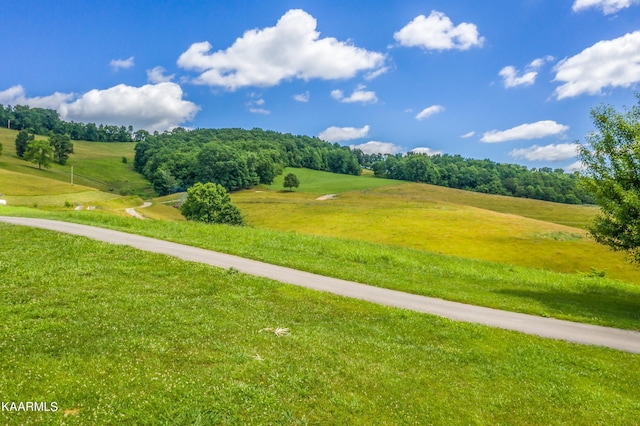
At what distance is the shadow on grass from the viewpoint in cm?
2098

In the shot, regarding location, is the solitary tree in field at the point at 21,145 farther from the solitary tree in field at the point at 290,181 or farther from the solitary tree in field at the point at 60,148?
the solitary tree in field at the point at 290,181

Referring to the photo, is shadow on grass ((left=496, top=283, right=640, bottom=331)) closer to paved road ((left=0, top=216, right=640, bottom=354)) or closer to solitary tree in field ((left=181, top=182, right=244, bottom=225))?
paved road ((left=0, top=216, right=640, bottom=354))

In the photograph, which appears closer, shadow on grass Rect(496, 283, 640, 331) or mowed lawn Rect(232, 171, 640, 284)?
shadow on grass Rect(496, 283, 640, 331)

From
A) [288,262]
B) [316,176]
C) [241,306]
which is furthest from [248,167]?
[241,306]

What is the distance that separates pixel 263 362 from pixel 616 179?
26.3 meters

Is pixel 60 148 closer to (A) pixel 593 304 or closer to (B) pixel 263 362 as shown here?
(B) pixel 263 362

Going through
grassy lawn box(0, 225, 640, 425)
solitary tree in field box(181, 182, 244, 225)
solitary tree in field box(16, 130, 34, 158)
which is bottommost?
solitary tree in field box(181, 182, 244, 225)

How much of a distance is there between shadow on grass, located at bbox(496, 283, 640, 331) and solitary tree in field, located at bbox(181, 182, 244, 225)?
7343 cm

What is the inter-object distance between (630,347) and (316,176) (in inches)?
7219

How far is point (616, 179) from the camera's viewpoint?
80.7 ft

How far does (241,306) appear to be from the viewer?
16.4m

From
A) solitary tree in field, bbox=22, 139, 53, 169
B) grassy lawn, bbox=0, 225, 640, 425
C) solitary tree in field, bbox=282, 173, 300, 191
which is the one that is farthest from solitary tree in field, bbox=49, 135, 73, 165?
grassy lawn, bbox=0, 225, 640, 425

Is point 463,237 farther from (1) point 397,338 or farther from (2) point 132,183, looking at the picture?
(2) point 132,183

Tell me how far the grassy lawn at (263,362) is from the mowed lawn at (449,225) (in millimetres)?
47878
